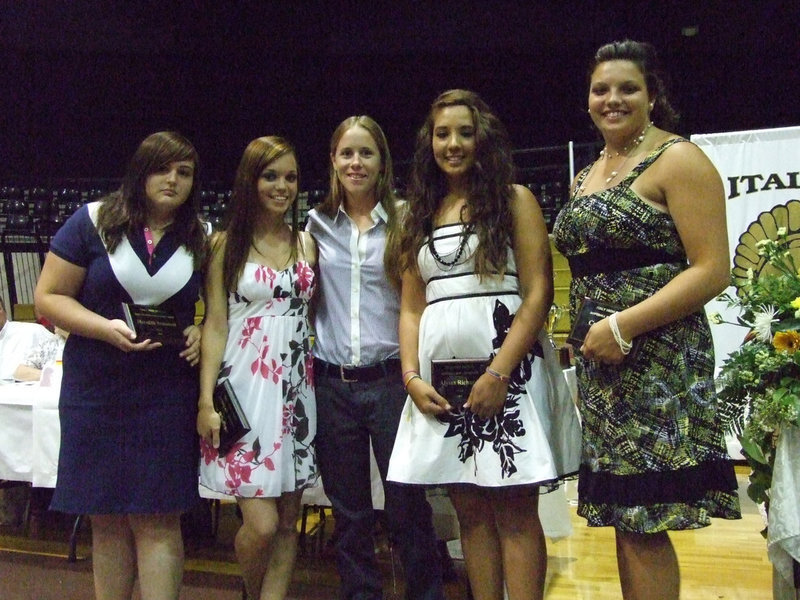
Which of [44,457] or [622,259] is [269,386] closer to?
[622,259]

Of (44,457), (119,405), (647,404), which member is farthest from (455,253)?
(44,457)

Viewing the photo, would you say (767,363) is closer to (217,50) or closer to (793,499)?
(793,499)

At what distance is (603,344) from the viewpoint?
162cm

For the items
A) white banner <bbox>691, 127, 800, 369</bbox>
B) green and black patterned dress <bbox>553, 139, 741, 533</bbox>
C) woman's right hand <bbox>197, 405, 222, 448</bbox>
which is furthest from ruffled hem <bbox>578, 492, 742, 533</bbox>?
white banner <bbox>691, 127, 800, 369</bbox>

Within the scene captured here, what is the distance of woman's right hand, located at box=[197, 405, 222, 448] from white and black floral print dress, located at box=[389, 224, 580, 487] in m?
0.52

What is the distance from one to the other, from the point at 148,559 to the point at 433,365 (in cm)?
97

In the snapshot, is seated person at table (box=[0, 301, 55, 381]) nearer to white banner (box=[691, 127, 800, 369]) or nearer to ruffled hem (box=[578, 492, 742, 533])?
ruffled hem (box=[578, 492, 742, 533])

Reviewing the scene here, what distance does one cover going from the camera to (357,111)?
9461mm

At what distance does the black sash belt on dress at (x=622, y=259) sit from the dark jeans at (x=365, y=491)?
2.29ft

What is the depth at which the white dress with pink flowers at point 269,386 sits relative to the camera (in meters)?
2.14

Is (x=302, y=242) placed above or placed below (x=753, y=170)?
below

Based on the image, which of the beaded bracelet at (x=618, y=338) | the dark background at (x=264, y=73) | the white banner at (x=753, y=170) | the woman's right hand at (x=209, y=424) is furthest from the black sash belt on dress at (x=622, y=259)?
the dark background at (x=264, y=73)

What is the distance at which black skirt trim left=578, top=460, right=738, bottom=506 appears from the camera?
1581 mm

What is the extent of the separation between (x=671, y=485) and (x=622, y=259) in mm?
485
